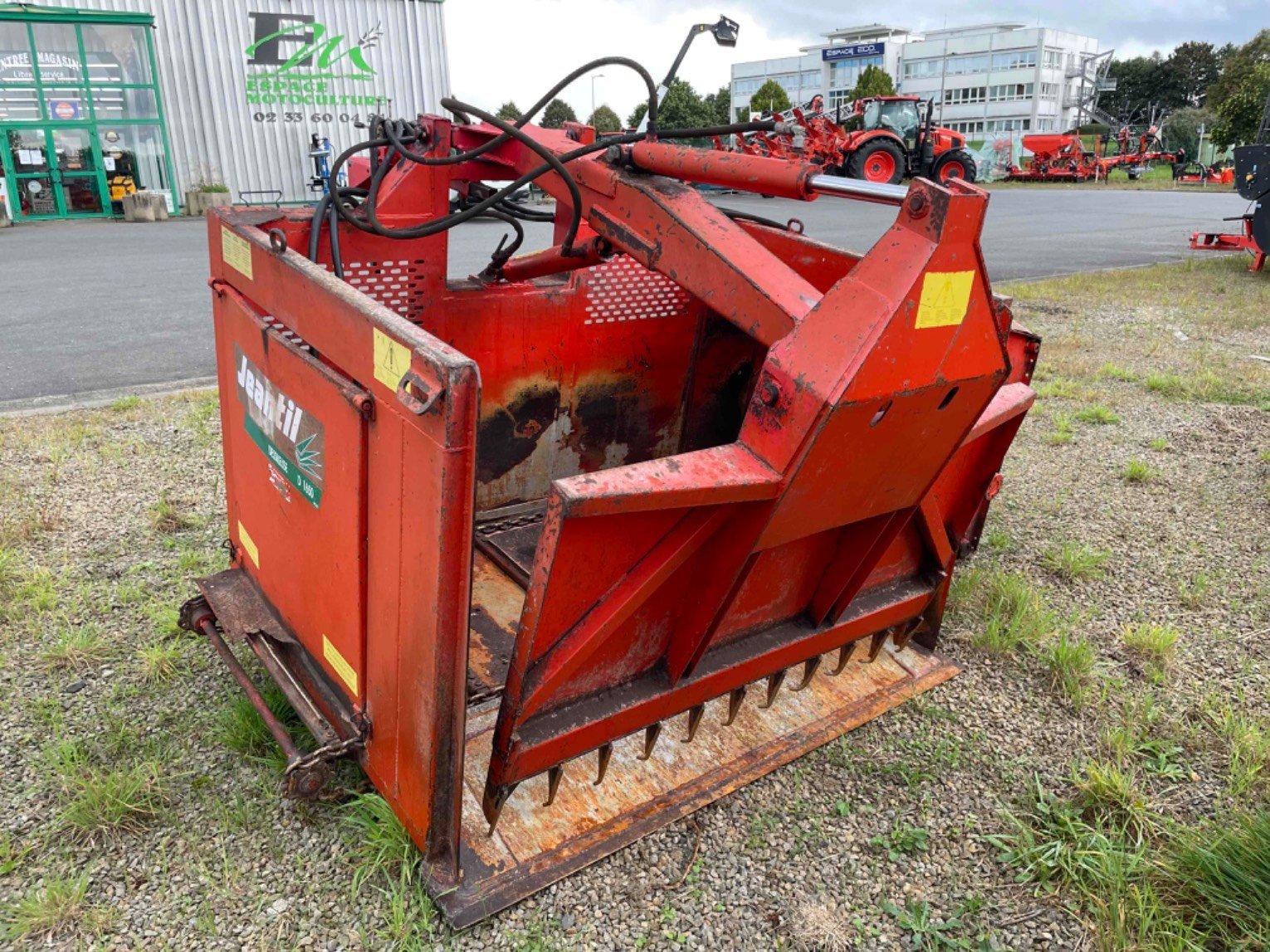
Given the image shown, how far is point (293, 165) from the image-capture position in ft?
63.0

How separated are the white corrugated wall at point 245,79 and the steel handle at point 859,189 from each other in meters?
18.7

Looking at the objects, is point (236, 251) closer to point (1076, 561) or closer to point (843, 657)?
point (843, 657)

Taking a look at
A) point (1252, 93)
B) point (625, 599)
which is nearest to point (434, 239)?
point (625, 599)

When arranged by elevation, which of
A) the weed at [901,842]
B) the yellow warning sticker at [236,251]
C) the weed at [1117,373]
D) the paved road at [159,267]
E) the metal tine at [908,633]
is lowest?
the weed at [901,842]

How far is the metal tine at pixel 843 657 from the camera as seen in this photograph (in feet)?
8.36

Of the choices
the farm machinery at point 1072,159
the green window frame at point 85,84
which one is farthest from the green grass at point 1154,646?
the farm machinery at point 1072,159

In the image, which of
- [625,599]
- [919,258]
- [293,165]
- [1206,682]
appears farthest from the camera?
[293,165]

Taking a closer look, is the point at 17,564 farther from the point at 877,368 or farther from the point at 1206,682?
the point at 1206,682

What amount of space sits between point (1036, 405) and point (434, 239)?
13.5ft

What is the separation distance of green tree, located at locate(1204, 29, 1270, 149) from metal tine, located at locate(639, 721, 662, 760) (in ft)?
94.1

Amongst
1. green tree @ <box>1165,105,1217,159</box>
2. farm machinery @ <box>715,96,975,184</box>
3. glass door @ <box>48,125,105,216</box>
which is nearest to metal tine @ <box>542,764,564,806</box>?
farm machinery @ <box>715,96,975,184</box>

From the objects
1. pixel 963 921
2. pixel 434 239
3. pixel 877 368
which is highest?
pixel 434 239

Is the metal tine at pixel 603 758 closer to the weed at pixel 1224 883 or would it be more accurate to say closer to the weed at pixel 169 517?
the weed at pixel 1224 883

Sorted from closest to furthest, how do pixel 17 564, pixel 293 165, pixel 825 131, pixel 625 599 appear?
pixel 625 599
pixel 17 564
pixel 825 131
pixel 293 165
